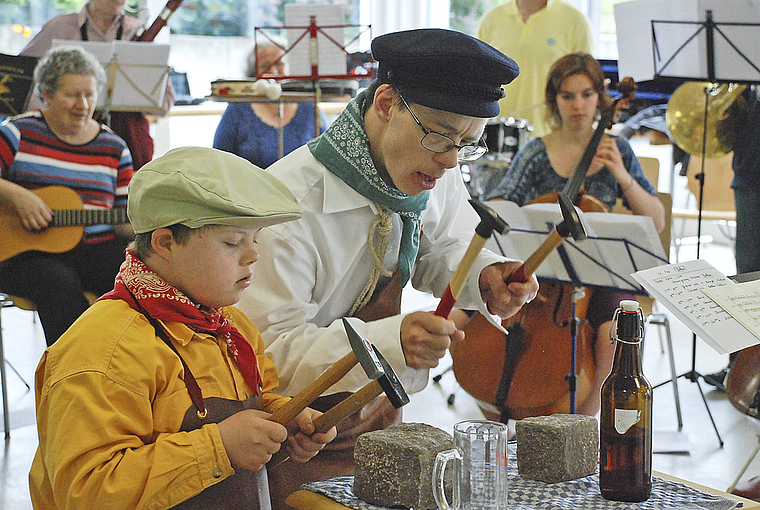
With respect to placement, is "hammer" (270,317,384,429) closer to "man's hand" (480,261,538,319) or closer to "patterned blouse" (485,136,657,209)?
"man's hand" (480,261,538,319)

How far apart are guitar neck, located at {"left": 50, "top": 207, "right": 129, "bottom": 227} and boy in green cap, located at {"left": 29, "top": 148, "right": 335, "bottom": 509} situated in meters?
1.90

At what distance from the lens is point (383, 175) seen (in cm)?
154

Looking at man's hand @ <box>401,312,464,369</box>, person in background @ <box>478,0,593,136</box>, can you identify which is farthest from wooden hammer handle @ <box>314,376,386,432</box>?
person in background @ <box>478,0,593,136</box>

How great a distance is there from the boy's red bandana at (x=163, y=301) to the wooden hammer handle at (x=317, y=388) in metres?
0.17

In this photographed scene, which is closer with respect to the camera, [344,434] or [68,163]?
[344,434]

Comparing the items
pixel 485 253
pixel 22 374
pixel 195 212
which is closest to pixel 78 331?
pixel 195 212

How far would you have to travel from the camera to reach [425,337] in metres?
1.29

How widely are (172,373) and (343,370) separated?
25 cm

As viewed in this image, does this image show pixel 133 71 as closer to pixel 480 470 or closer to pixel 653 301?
pixel 653 301

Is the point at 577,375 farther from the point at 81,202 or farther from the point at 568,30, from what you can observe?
the point at 568,30

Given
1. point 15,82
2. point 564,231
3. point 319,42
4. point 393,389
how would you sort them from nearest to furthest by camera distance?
1. point 393,389
2. point 564,231
3. point 15,82
4. point 319,42

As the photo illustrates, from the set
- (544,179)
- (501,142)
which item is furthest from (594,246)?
(501,142)

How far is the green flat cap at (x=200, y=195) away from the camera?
3.60 ft

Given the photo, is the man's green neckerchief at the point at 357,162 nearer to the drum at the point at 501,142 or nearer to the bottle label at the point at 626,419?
the bottle label at the point at 626,419
